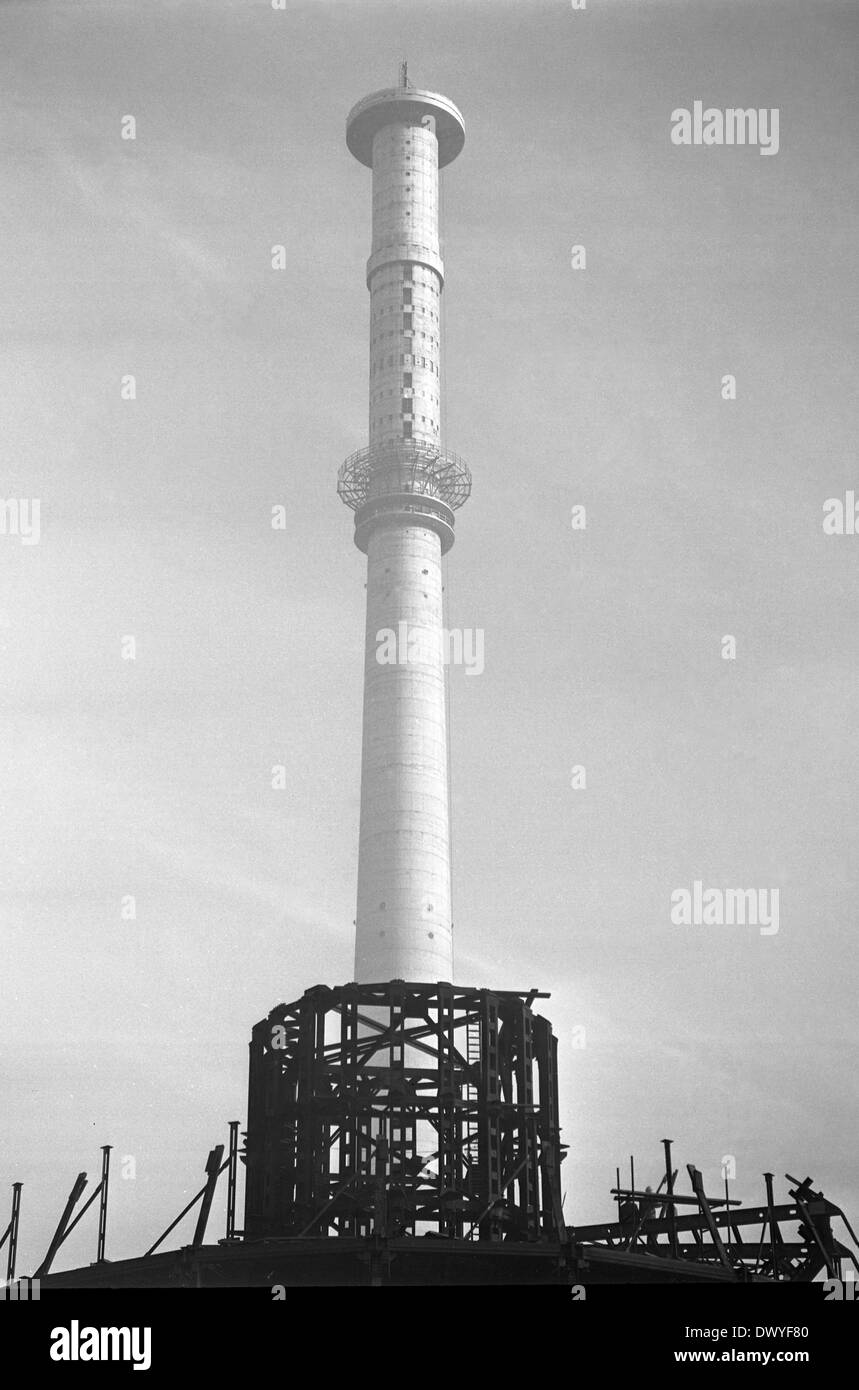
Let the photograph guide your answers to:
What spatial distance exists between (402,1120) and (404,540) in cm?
4127

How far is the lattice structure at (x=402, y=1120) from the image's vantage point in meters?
48.7

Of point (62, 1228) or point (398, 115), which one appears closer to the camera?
point (62, 1228)

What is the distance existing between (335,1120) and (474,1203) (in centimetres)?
479

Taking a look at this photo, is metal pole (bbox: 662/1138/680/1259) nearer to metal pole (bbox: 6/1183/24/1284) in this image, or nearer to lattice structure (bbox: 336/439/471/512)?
metal pole (bbox: 6/1183/24/1284)

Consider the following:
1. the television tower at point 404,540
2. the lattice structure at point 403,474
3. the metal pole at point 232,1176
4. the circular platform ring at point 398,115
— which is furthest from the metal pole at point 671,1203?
the circular platform ring at point 398,115

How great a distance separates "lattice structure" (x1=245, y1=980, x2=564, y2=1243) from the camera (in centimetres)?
4872

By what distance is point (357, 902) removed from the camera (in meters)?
80.5

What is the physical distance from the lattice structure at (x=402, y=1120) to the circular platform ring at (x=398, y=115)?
6148 cm

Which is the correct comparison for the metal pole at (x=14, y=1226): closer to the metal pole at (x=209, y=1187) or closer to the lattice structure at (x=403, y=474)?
the metal pole at (x=209, y=1187)

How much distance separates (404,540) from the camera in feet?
282

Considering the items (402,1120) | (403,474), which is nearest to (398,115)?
(403,474)

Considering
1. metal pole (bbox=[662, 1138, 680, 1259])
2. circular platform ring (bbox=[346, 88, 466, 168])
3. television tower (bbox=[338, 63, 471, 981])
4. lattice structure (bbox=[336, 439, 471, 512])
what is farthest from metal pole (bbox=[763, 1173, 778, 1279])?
circular platform ring (bbox=[346, 88, 466, 168])

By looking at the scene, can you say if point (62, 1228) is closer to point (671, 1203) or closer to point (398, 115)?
point (671, 1203)
